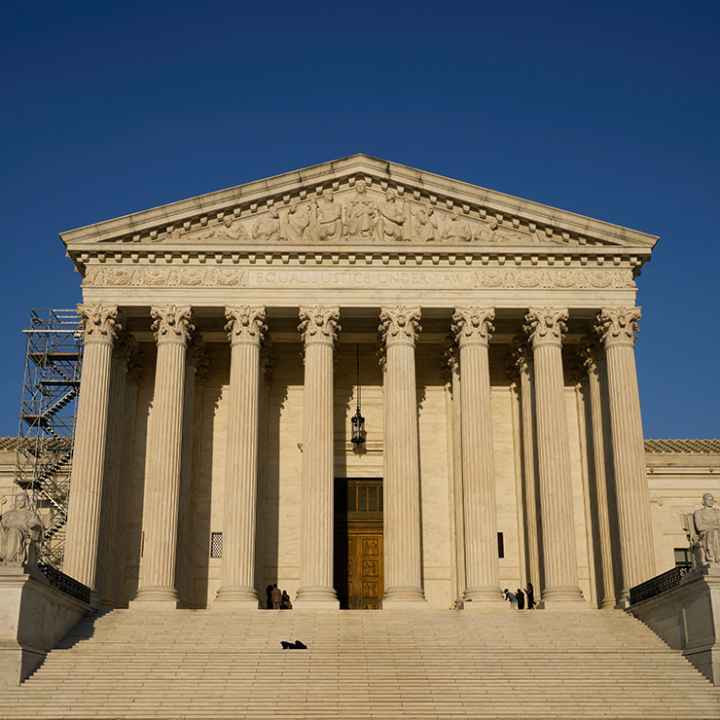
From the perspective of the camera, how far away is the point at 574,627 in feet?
104

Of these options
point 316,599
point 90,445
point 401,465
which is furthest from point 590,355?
point 90,445

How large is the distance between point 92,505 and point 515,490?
16363 millimetres

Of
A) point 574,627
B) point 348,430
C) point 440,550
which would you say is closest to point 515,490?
point 440,550

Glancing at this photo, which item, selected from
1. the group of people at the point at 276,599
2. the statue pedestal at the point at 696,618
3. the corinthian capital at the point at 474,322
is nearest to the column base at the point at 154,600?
the group of people at the point at 276,599

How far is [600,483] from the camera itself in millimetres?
38281

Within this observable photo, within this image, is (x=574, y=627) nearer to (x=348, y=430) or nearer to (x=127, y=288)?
(x=348, y=430)

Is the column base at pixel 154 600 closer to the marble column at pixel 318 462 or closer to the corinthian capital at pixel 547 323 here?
the marble column at pixel 318 462

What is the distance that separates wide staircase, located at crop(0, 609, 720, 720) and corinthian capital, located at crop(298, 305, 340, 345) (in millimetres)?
10228

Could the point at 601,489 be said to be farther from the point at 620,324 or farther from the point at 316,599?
the point at 316,599

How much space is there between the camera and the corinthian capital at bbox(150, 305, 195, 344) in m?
37.1

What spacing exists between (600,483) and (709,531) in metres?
10.3

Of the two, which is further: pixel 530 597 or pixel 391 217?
pixel 391 217

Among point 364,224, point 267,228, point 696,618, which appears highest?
point 364,224

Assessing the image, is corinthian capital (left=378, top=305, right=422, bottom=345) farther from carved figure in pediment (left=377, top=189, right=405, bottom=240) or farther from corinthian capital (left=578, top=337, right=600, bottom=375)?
corinthian capital (left=578, top=337, right=600, bottom=375)
